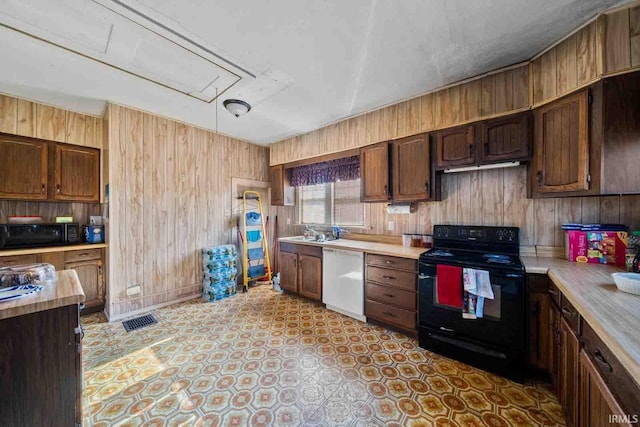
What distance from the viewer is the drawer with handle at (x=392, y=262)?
8.04ft

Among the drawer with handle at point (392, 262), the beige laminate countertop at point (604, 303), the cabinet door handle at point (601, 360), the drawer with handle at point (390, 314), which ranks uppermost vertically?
the beige laminate countertop at point (604, 303)

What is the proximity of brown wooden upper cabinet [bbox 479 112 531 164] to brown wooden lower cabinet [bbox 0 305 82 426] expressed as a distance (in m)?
3.23

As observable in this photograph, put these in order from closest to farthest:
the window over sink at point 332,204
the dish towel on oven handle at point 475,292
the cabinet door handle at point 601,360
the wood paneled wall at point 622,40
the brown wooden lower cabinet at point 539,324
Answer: the cabinet door handle at point 601,360
the wood paneled wall at point 622,40
the brown wooden lower cabinet at point 539,324
the dish towel on oven handle at point 475,292
the window over sink at point 332,204

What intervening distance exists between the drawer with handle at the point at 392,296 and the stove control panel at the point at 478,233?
2.45ft

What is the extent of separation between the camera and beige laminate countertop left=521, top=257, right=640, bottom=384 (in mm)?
811

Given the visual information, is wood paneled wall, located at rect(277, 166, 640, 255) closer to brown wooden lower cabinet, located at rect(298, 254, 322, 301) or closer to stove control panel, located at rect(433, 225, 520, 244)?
→ stove control panel, located at rect(433, 225, 520, 244)

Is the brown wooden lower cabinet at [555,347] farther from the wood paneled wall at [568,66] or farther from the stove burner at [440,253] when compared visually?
the wood paneled wall at [568,66]

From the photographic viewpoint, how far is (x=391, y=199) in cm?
292

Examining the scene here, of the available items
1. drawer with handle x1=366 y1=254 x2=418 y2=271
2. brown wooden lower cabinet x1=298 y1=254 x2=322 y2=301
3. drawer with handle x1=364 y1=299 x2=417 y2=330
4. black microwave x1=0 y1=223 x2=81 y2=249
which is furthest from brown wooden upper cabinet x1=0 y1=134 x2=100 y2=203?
drawer with handle x1=364 y1=299 x2=417 y2=330

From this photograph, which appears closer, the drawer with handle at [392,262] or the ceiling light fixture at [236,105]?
the drawer with handle at [392,262]

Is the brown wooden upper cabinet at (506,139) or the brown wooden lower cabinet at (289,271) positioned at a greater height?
the brown wooden upper cabinet at (506,139)

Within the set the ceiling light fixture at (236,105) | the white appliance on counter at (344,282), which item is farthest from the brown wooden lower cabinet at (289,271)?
the ceiling light fixture at (236,105)

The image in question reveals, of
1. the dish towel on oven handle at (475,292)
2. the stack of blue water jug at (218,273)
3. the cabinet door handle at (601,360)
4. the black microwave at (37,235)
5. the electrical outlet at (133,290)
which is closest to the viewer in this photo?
the cabinet door handle at (601,360)

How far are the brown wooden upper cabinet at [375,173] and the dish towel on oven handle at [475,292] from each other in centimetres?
125
